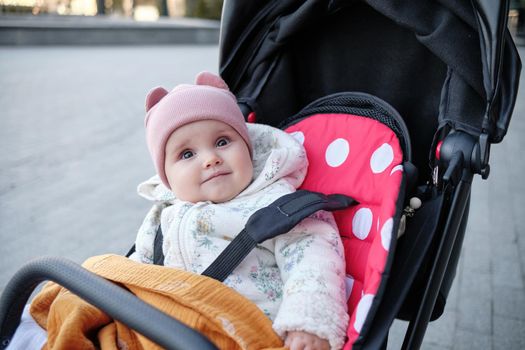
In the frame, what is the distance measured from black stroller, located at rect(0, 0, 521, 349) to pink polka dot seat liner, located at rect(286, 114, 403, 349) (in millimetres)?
23

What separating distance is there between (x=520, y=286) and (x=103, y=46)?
34.0 feet

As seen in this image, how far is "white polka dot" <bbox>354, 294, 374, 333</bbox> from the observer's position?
3.30ft

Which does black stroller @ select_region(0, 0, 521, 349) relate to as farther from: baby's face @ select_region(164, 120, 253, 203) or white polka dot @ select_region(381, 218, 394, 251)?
baby's face @ select_region(164, 120, 253, 203)

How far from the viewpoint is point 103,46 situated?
11000 mm

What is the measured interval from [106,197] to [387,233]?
273 cm

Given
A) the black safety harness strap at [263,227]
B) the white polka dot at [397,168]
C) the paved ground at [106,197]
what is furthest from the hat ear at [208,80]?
the paved ground at [106,197]

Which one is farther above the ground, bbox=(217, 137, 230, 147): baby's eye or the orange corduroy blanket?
bbox=(217, 137, 230, 147): baby's eye

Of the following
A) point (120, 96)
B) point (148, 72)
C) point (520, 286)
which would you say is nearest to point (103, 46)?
point (148, 72)

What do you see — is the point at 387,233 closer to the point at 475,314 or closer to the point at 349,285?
the point at 349,285

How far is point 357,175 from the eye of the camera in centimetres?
148

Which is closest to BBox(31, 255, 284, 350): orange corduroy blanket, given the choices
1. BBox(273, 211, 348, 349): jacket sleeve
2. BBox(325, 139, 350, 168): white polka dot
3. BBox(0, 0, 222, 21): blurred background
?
BBox(273, 211, 348, 349): jacket sleeve

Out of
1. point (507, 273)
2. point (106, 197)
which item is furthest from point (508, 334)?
point (106, 197)

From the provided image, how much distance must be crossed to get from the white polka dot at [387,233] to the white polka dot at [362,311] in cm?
12

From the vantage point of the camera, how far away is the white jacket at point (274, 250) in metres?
1.09
